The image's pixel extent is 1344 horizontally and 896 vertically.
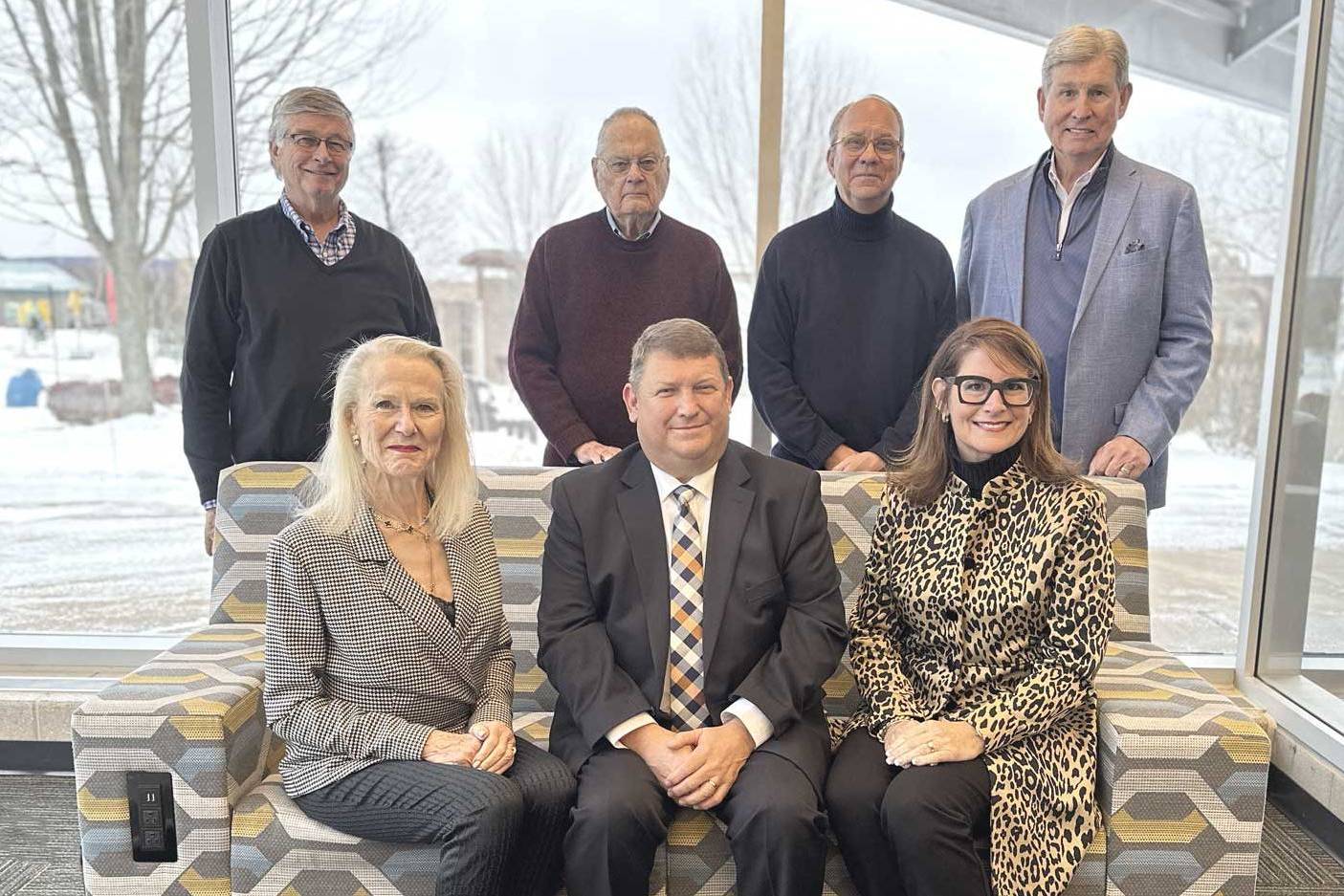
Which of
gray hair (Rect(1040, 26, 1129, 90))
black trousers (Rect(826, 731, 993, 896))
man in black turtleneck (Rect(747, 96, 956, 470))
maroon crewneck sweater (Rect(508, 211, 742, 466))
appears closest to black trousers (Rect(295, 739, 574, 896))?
black trousers (Rect(826, 731, 993, 896))

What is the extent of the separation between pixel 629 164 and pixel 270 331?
3.31ft

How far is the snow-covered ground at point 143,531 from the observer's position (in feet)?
12.1

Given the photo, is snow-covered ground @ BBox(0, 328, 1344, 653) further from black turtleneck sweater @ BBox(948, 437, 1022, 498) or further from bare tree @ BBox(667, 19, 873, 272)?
black turtleneck sweater @ BBox(948, 437, 1022, 498)

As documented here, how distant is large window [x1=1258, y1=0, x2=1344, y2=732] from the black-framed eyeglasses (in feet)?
5.05

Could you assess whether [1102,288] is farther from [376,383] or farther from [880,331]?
[376,383]

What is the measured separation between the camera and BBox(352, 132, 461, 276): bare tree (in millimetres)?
3520

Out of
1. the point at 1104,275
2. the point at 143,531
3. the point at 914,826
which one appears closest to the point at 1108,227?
the point at 1104,275

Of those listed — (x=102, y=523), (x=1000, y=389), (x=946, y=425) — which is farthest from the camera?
(x=102, y=523)

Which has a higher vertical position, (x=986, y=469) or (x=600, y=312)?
(x=600, y=312)

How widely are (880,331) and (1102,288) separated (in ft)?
1.83

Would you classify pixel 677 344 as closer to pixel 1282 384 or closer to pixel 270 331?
pixel 270 331

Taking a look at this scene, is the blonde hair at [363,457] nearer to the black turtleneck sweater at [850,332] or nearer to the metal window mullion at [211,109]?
the black turtleneck sweater at [850,332]

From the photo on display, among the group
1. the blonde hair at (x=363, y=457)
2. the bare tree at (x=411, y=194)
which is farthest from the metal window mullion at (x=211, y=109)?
the blonde hair at (x=363, y=457)

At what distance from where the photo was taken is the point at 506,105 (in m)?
3.48
